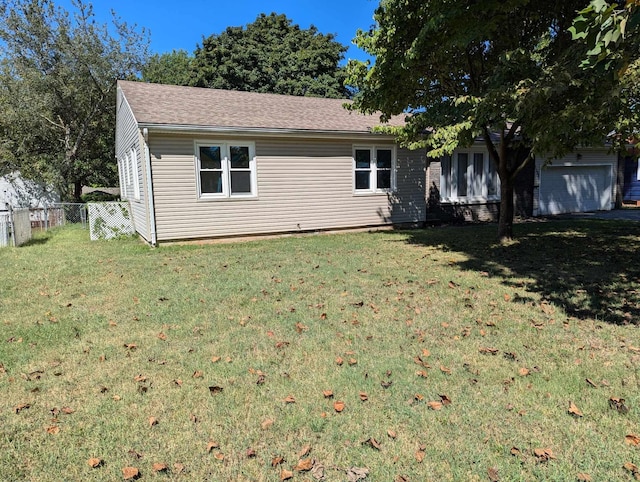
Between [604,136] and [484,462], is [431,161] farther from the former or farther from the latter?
[484,462]

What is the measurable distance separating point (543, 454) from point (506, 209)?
8.54 m

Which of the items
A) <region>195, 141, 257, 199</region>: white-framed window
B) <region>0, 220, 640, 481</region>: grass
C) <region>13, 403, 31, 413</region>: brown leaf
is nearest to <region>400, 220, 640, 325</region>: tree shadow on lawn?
<region>0, 220, 640, 481</region>: grass

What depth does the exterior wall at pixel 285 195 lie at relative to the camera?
10.5 metres

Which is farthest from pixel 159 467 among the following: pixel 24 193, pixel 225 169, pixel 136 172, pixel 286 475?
pixel 24 193

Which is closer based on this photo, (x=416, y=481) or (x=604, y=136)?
(x=416, y=481)

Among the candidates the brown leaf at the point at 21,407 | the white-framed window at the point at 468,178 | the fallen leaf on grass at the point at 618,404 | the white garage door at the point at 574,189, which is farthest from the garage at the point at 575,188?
the brown leaf at the point at 21,407

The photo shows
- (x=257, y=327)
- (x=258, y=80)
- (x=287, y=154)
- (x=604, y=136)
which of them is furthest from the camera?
(x=258, y=80)

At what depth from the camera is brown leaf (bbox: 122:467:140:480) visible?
7.86ft

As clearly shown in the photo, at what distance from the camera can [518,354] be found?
3922 mm

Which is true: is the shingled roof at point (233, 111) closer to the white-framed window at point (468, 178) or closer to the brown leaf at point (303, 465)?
the white-framed window at point (468, 178)

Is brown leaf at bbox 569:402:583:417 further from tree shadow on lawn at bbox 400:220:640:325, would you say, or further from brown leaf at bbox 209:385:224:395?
brown leaf at bbox 209:385:224:395

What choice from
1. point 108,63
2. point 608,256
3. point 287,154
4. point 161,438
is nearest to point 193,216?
point 287,154

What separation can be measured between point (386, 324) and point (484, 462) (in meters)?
2.36

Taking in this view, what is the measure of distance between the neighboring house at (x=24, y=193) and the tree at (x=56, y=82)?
545mm
